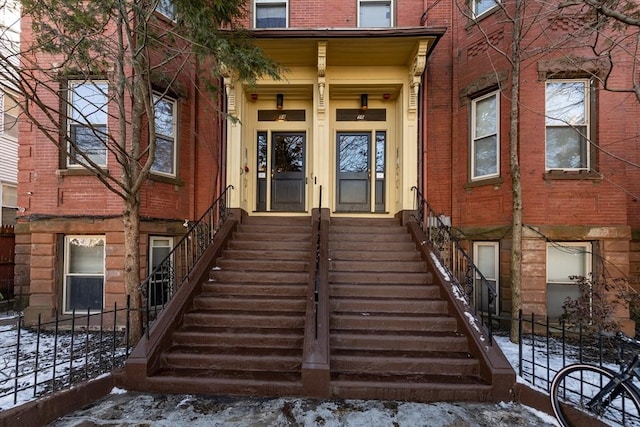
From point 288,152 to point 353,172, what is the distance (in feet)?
5.47

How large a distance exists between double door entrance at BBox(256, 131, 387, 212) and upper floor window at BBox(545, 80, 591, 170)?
3.33 meters

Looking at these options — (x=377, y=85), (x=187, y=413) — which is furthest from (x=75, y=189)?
(x=377, y=85)

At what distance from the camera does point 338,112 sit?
815cm

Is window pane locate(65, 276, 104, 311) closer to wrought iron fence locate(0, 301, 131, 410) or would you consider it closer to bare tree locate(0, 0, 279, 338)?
wrought iron fence locate(0, 301, 131, 410)

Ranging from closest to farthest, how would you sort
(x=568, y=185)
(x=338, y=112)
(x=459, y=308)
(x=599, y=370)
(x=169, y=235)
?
(x=599, y=370)
(x=459, y=308)
(x=568, y=185)
(x=169, y=235)
(x=338, y=112)

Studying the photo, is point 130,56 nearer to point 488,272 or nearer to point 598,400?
point 598,400

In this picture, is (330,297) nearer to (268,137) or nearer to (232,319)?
(232,319)

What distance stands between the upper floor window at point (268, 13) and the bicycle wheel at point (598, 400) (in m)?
8.57

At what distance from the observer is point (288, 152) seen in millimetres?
8219

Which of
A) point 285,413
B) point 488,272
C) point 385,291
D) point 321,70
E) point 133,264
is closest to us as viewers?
point 285,413

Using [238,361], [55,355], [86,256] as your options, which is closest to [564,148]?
[238,361]

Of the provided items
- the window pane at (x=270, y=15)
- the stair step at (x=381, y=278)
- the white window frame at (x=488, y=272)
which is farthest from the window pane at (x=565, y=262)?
the window pane at (x=270, y=15)

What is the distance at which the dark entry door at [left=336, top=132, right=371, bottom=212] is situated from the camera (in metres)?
8.10

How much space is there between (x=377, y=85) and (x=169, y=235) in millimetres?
5627
